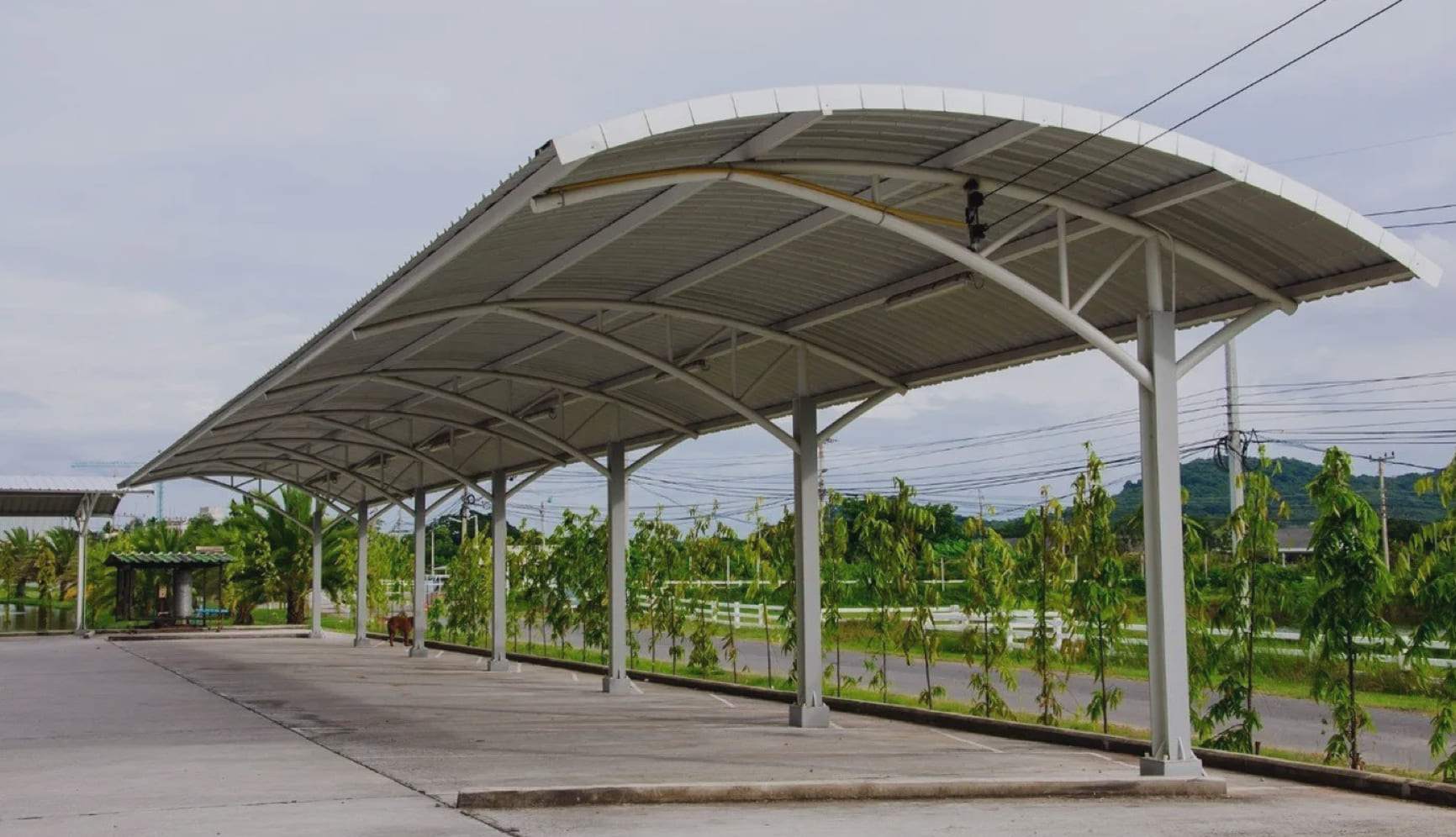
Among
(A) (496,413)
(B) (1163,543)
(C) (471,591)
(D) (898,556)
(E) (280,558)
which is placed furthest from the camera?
(E) (280,558)

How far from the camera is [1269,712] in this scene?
18594mm

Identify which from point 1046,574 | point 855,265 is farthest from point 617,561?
point 855,265

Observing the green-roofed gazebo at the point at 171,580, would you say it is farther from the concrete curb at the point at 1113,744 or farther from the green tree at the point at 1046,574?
the green tree at the point at 1046,574

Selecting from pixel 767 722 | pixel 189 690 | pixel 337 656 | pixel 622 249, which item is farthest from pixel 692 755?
pixel 337 656

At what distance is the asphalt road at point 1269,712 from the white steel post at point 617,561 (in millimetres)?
3980

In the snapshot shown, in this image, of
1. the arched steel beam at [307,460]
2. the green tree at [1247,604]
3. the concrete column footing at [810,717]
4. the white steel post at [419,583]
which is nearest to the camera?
the green tree at [1247,604]

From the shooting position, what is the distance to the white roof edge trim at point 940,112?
8.81m

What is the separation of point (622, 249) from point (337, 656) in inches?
768

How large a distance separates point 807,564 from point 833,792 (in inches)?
222

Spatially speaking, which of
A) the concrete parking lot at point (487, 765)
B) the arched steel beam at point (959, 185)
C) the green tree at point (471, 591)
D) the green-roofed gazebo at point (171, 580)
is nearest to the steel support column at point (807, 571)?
the concrete parking lot at point (487, 765)

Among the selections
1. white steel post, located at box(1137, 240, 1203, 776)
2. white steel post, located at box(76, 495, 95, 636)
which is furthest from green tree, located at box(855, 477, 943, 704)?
white steel post, located at box(76, 495, 95, 636)

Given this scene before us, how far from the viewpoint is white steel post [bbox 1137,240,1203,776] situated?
10859mm

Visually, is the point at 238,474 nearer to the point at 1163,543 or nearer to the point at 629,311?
the point at 629,311

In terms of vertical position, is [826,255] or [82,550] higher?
[826,255]
